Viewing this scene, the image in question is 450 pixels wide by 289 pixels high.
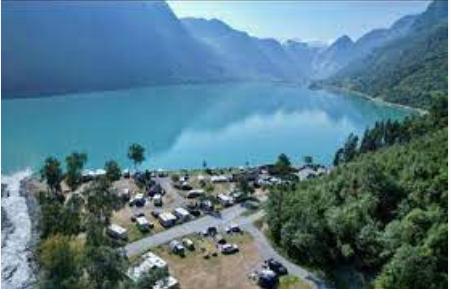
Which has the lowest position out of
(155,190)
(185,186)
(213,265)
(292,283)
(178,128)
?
(178,128)

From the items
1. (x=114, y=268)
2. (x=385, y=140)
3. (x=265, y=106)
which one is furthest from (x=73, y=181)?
(x=265, y=106)

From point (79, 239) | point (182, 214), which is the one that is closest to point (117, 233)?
point (79, 239)

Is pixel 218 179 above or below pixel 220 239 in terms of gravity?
below

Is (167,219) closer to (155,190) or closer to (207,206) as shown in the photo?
(207,206)

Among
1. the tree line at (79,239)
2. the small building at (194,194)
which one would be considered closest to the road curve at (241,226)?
the tree line at (79,239)

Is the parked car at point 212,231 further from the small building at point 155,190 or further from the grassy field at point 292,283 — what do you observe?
the small building at point 155,190

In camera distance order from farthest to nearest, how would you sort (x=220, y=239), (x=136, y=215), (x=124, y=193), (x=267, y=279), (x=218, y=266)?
(x=124, y=193), (x=136, y=215), (x=220, y=239), (x=218, y=266), (x=267, y=279)

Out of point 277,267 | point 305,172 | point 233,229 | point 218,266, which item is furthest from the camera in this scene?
point 305,172
